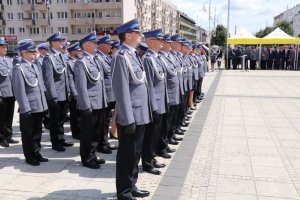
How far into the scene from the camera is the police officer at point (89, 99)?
16.7 ft

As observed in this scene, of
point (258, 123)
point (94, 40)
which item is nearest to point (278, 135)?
point (258, 123)

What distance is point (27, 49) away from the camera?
545 cm

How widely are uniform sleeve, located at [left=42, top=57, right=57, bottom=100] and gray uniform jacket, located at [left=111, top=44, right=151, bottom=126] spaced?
2.61 m

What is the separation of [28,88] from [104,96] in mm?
1205

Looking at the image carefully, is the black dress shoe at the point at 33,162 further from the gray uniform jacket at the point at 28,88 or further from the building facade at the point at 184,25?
the building facade at the point at 184,25

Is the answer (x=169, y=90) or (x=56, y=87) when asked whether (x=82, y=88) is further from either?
(x=56, y=87)

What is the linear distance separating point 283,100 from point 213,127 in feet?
16.6

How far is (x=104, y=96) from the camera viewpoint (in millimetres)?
5398

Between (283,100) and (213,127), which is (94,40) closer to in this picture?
(213,127)

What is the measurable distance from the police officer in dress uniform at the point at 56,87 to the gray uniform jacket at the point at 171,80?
2.06m

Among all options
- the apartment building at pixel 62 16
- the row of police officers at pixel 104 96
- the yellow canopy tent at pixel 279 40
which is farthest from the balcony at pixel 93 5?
the row of police officers at pixel 104 96

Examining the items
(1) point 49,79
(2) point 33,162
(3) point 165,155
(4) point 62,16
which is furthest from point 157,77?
(4) point 62,16

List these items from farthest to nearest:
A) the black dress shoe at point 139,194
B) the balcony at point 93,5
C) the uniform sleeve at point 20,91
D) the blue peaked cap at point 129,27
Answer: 1. the balcony at point 93,5
2. the uniform sleeve at point 20,91
3. the black dress shoe at point 139,194
4. the blue peaked cap at point 129,27

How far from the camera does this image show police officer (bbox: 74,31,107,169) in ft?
16.7
